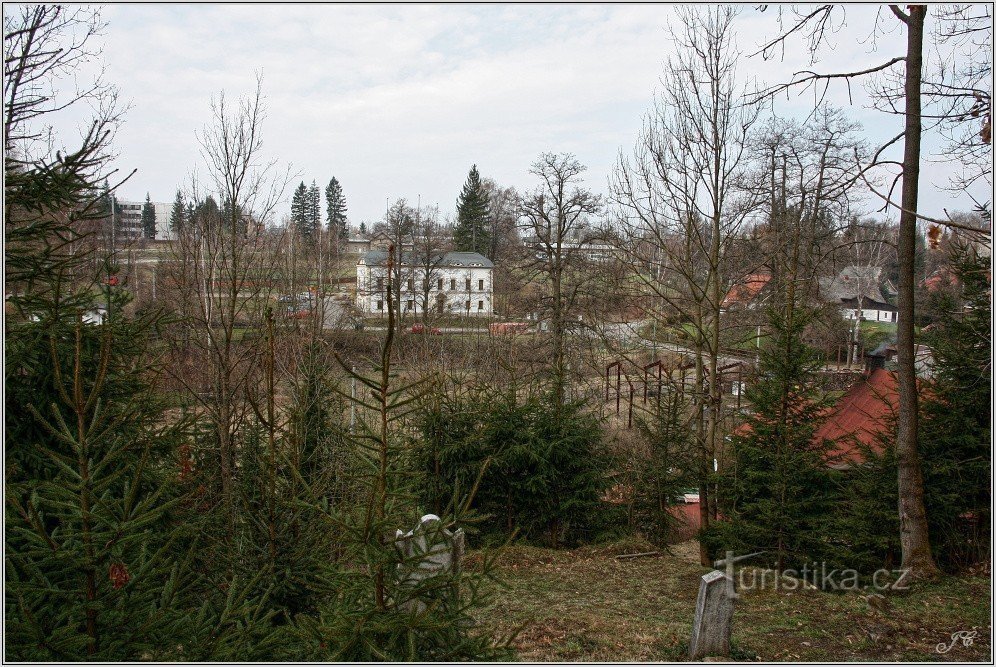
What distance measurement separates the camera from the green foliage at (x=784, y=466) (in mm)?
8617

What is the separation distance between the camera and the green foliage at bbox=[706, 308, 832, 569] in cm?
862

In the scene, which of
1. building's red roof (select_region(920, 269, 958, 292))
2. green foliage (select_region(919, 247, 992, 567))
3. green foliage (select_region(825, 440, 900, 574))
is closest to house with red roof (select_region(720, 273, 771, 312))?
building's red roof (select_region(920, 269, 958, 292))

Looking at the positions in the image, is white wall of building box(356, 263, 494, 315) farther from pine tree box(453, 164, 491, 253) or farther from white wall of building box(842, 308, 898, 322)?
white wall of building box(842, 308, 898, 322)

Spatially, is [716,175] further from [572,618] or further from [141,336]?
[141,336]

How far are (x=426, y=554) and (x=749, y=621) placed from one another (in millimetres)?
5604

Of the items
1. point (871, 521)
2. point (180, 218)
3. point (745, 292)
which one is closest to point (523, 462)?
point (871, 521)

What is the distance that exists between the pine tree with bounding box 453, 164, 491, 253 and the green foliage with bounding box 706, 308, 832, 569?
138 ft

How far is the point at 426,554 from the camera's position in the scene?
9.09ft

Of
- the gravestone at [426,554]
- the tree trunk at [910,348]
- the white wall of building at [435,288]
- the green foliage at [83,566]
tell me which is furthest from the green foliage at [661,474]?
the white wall of building at [435,288]

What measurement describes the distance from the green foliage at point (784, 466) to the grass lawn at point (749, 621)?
36.0 inches

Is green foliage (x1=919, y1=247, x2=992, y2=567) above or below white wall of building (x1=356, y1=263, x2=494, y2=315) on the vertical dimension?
below

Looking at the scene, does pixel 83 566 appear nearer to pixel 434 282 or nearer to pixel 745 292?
pixel 745 292

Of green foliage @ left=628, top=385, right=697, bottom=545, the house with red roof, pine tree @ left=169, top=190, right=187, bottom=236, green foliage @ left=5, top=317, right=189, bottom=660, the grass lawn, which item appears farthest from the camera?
the house with red roof

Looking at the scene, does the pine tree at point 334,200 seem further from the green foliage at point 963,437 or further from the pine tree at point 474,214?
the green foliage at point 963,437
